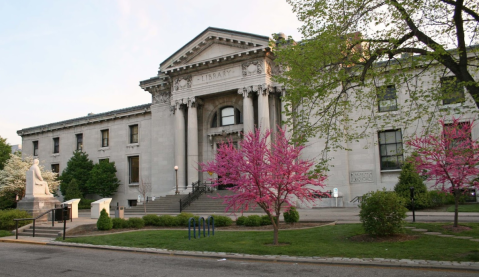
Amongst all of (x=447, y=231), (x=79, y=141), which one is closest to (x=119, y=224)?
(x=447, y=231)

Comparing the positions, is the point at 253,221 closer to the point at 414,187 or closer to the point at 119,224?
the point at 119,224

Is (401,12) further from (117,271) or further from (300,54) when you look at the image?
(117,271)

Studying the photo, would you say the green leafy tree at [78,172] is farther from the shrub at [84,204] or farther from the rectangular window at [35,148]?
the rectangular window at [35,148]

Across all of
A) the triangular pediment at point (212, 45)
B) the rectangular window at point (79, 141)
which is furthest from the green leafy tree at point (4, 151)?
the triangular pediment at point (212, 45)

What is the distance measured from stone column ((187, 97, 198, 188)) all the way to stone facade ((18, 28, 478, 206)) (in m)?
0.09

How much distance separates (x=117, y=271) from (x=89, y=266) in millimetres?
1388

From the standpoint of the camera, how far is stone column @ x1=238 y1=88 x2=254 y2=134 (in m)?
31.6

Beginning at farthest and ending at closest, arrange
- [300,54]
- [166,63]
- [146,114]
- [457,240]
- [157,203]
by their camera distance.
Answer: [146,114] < [166,63] < [157,203] < [300,54] < [457,240]

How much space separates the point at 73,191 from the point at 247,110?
21537 mm

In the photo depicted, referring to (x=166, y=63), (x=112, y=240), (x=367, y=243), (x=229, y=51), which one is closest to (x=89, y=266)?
(x=112, y=240)

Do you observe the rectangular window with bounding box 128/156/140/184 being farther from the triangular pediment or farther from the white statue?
the white statue

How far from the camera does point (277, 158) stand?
41.8 ft

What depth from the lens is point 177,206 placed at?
30.0 meters

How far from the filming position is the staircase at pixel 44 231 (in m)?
19.1
